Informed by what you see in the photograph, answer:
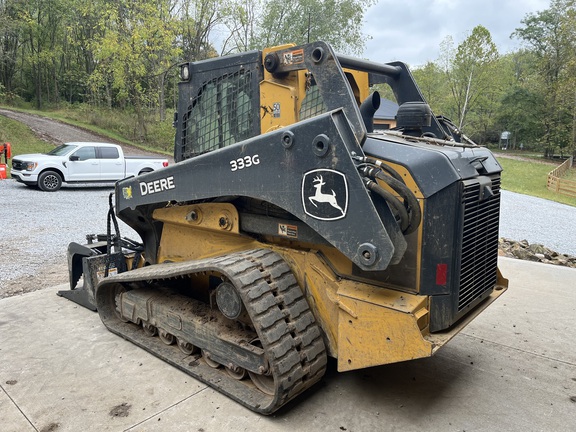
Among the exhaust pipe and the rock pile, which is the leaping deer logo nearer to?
the exhaust pipe

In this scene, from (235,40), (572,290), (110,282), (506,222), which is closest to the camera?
(110,282)

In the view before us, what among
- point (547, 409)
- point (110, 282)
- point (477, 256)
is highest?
point (477, 256)

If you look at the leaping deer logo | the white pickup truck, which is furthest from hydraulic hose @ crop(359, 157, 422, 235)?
the white pickup truck

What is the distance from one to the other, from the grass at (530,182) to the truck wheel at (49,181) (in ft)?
57.8

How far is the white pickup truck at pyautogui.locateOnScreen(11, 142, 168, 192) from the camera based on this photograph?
13.5 metres

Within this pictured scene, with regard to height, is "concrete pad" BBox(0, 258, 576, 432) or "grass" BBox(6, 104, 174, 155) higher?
"grass" BBox(6, 104, 174, 155)

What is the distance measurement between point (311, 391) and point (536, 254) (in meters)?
5.91

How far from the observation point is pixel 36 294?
17.6 ft

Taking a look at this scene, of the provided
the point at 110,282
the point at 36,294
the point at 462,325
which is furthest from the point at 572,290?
the point at 36,294

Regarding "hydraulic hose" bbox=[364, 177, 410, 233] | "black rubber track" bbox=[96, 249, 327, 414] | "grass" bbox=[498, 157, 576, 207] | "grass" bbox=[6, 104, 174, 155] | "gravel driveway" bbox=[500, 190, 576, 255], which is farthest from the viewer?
"grass" bbox=[6, 104, 174, 155]

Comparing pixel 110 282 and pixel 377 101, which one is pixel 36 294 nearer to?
pixel 110 282

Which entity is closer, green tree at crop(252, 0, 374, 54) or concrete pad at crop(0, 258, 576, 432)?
concrete pad at crop(0, 258, 576, 432)

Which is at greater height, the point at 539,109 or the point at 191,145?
the point at 539,109

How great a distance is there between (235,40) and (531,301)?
3232 centimetres
